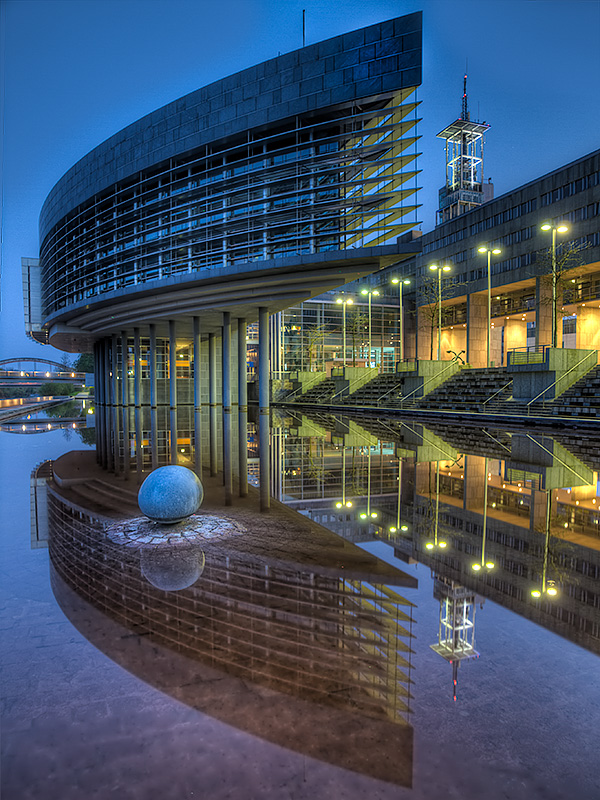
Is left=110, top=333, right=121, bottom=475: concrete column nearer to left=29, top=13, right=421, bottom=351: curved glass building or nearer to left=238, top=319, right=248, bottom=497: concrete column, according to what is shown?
left=238, top=319, right=248, bottom=497: concrete column

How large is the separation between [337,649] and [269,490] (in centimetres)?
810

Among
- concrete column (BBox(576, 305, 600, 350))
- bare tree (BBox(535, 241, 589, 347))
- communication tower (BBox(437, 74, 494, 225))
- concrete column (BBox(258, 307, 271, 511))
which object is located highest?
communication tower (BBox(437, 74, 494, 225))

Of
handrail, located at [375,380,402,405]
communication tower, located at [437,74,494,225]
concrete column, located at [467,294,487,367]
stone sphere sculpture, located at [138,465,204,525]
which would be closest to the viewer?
stone sphere sculpture, located at [138,465,204,525]

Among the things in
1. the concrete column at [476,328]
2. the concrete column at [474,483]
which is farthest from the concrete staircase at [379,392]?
the concrete column at [474,483]

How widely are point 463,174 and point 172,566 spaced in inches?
4310

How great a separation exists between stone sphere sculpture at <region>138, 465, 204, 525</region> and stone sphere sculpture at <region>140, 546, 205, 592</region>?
1.17m

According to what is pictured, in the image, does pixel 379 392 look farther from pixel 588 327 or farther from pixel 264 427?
pixel 588 327

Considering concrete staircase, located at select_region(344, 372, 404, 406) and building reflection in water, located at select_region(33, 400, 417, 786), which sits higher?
concrete staircase, located at select_region(344, 372, 404, 406)

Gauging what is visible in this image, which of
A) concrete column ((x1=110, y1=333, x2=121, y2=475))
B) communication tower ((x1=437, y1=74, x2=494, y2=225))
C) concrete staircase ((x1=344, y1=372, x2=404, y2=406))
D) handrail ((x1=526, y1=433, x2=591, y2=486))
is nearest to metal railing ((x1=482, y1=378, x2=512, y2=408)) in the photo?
concrete staircase ((x1=344, y1=372, x2=404, y2=406))

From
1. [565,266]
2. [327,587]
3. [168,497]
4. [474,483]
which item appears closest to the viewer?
[327,587]

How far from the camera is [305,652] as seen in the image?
14.6ft

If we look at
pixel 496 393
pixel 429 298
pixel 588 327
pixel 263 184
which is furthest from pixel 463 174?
pixel 263 184

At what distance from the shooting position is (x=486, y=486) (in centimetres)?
1214

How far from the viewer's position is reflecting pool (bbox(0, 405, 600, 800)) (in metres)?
3.07
